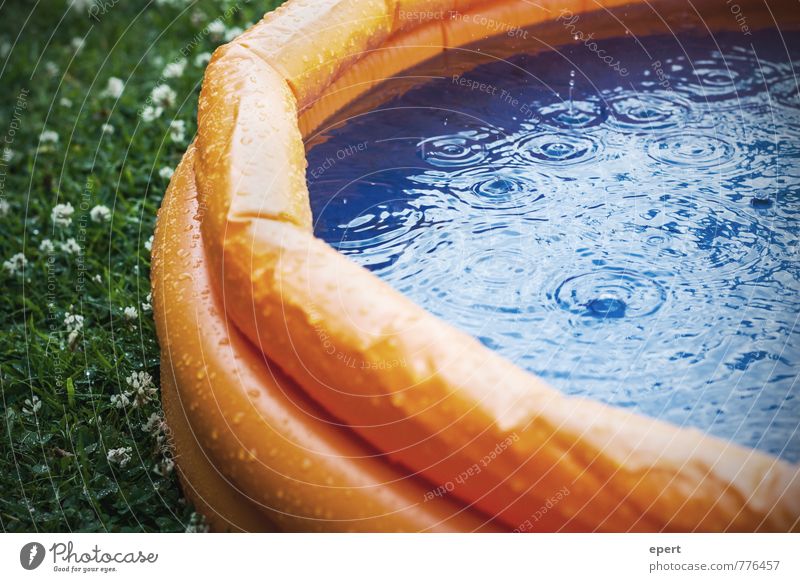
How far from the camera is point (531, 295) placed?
1311 millimetres

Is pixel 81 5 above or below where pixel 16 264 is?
above

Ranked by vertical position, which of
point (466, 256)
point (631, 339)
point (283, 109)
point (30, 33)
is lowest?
point (631, 339)

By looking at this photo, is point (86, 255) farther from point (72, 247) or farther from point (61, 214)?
point (61, 214)

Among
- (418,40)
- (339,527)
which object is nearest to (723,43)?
(418,40)

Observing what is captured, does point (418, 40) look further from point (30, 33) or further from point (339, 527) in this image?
point (30, 33)

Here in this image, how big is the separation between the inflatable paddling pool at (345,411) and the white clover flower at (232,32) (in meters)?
1.24

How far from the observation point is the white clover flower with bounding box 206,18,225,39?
8.64 feet

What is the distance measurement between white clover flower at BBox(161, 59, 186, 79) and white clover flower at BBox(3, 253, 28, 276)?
0.80 metres

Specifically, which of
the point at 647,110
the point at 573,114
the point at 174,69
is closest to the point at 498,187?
the point at 573,114

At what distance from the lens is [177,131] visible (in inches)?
89.7

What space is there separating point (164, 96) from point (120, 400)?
117cm

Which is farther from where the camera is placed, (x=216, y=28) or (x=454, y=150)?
(x=216, y=28)

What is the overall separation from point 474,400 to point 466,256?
0.43 meters

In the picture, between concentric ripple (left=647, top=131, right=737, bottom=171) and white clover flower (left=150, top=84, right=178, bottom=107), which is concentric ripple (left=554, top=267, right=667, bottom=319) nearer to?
concentric ripple (left=647, top=131, right=737, bottom=171)
